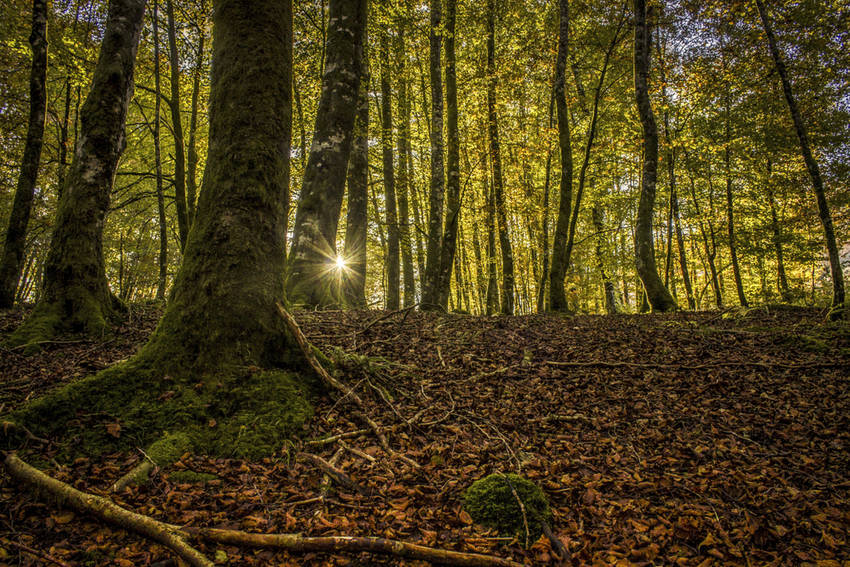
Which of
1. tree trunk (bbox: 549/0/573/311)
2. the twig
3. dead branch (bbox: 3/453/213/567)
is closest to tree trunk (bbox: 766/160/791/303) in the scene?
tree trunk (bbox: 549/0/573/311)

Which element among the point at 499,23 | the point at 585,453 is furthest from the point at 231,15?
the point at 499,23

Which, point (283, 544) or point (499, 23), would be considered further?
point (499, 23)

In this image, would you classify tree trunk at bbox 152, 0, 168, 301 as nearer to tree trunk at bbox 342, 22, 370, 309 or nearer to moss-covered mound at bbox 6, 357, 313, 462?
tree trunk at bbox 342, 22, 370, 309

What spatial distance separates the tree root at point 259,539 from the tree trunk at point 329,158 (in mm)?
5390

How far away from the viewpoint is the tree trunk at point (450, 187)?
1023cm

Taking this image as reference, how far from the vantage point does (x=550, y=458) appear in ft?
11.0

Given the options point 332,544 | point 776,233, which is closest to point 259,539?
point 332,544

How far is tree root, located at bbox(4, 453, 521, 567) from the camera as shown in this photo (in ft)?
6.56

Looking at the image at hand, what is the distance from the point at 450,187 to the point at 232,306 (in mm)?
8224

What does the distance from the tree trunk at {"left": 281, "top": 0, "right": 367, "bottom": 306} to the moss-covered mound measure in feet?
→ 13.8

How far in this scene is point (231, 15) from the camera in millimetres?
3771

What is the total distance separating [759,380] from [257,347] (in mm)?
6143

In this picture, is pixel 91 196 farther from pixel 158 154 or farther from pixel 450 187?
pixel 450 187

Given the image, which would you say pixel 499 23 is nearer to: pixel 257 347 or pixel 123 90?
pixel 123 90
